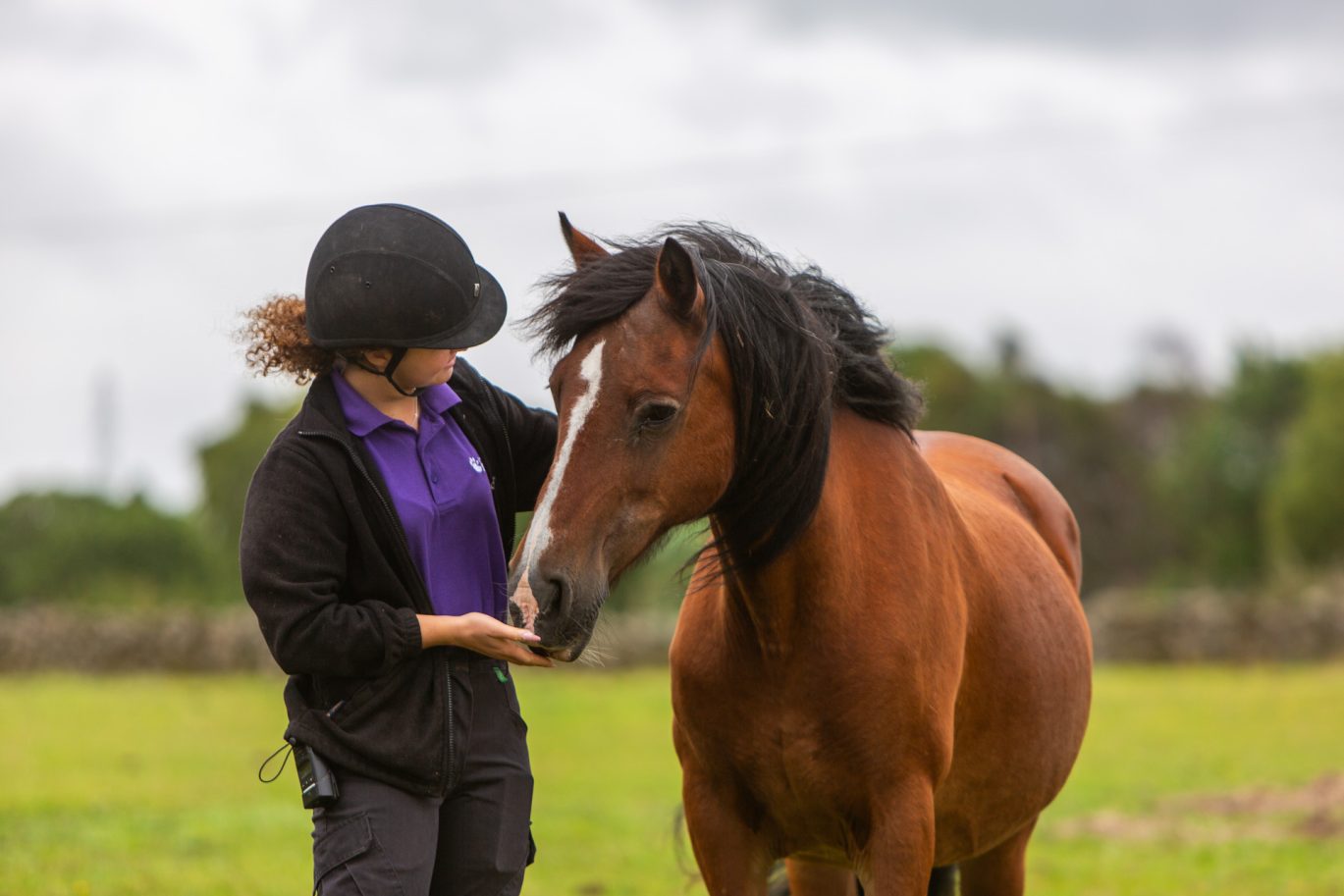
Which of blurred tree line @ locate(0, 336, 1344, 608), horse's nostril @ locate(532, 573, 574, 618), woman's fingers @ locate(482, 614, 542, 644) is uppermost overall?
horse's nostril @ locate(532, 573, 574, 618)

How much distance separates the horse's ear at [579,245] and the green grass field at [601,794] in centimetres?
350

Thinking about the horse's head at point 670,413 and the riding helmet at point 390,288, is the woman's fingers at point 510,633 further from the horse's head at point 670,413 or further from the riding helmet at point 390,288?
the riding helmet at point 390,288

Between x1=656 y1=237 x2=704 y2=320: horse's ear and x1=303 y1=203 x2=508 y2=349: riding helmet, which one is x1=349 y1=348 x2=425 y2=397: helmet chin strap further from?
x1=656 y1=237 x2=704 y2=320: horse's ear

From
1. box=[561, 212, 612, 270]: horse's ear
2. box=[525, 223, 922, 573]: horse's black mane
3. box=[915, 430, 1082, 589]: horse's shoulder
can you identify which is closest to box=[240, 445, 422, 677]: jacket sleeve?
box=[525, 223, 922, 573]: horse's black mane

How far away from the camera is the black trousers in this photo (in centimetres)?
314

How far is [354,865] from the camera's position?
3123mm

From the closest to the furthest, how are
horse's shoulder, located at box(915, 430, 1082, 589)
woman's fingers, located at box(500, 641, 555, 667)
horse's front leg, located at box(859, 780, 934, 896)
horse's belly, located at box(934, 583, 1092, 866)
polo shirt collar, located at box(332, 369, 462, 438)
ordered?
1. woman's fingers, located at box(500, 641, 555, 667)
2. polo shirt collar, located at box(332, 369, 462, 438)
3. horse's front leg, located at box(859, 780, 934, 896)
4. horse's belly, located at box(934, 583, 1092, 866)
5. horse's shoulder, located at box(915, 430, 1082, 589)

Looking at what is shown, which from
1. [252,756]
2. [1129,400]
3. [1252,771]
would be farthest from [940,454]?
[1129,400]

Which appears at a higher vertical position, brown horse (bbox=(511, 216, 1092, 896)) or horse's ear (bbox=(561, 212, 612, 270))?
horse's ear (bbox=(561, 212, 612, 270))

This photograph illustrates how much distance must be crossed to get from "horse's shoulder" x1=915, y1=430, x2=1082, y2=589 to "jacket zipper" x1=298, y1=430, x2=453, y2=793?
7.89 feet

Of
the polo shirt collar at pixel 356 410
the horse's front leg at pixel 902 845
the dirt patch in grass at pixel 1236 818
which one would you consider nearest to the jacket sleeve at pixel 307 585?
the polo shirt collar at pixel 356 410

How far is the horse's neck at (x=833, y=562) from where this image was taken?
3535 millimetres

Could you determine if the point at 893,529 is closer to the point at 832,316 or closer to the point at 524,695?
the point at 832,316

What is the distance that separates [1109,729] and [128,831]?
1215 centimetres
